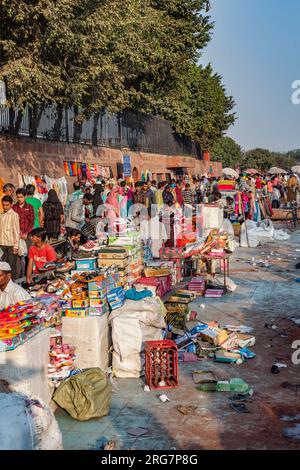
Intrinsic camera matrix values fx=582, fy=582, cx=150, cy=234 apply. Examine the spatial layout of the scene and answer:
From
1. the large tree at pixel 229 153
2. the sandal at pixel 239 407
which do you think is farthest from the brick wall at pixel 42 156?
the large tree at pixel 229 153

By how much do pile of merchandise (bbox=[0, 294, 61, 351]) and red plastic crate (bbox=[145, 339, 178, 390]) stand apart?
1216 mm

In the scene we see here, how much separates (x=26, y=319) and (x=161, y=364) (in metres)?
1.79

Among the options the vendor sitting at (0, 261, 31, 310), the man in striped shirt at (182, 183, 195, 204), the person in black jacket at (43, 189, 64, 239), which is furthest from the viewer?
the man in striped shirt at (182, 183, 195, 204)

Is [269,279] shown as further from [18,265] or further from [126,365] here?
[126,365]

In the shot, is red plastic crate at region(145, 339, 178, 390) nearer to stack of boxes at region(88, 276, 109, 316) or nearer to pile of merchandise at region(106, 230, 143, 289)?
stack of boxes at region(88, 276, 109, 316)

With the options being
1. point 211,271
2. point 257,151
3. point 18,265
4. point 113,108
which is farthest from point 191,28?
point 257,151

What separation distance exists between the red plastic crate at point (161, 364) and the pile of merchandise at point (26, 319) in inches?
47.9

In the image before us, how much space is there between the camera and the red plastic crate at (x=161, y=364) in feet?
22.6

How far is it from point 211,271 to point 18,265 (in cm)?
467

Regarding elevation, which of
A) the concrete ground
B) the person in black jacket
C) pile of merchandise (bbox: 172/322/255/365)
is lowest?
the concrete ground

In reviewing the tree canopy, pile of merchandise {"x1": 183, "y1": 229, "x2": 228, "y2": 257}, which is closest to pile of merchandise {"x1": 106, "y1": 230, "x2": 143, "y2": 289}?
pile of merchandise {"x1": 183, "y1": 229, "x2": 228, "y2": 257}

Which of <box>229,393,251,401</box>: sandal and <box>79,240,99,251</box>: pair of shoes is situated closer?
<box>229,393,251,401</box>: sandal

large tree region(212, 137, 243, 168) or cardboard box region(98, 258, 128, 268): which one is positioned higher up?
large tree region(212, 137, 243, 168)

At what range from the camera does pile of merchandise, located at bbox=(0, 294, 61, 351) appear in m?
5.66
